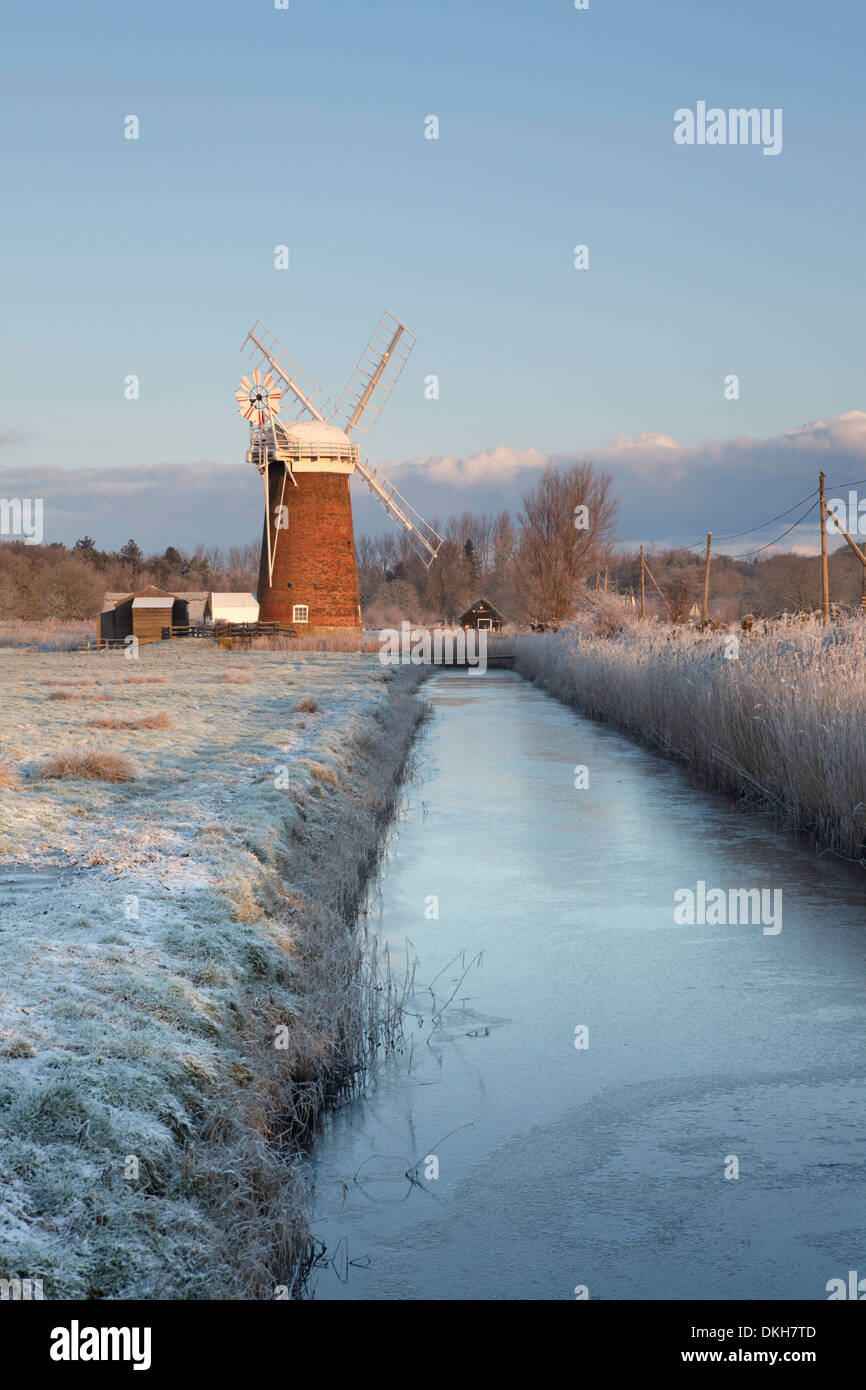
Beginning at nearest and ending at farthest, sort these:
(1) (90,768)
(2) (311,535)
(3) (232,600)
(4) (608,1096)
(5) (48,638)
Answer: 1. (4) (608,1096)
2. (1) (90,768)
3. (2) (311,535)
4. (5) (48,638)
5. (3) (232,600)

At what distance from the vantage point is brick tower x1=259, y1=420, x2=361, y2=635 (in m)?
39.5

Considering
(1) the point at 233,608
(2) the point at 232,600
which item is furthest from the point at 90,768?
(2) the point at 232,600

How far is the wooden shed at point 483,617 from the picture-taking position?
250 feet

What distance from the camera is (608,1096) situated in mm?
4664

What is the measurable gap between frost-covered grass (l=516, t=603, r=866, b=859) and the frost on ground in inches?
156

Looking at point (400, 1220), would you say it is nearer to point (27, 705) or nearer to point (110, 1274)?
point (110, 1274)

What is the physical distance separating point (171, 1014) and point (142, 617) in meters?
46.6

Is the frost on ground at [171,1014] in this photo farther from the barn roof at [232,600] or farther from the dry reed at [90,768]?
the barn roof at [232,600]

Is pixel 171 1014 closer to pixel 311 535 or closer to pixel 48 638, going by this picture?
pixel 311 535

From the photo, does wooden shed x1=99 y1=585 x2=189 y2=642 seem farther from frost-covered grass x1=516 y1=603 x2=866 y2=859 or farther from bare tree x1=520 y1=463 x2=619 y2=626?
frost-covered grass x1=516 y1=603 x2=866 y2=859

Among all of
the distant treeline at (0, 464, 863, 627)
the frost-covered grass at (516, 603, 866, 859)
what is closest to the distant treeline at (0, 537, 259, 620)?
the distant treeline at (0, 464, 863, 627)
